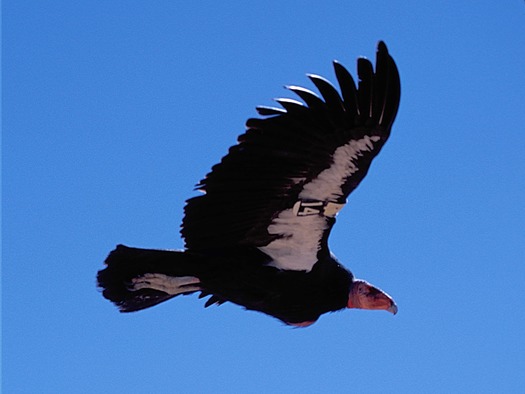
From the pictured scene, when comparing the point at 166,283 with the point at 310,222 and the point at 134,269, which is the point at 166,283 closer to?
the point at 134,269

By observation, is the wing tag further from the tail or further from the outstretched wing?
the tail

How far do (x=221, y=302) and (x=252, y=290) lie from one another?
1.78 feet

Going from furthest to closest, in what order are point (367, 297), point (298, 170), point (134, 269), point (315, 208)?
point (367, 297) < point (134, 269) < point (315, 208) < point (298, 170)

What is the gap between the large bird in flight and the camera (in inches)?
386

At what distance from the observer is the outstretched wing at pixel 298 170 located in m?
9.77

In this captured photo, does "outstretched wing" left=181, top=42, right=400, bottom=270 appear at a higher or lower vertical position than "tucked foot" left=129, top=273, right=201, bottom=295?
higher

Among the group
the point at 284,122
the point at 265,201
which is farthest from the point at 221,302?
the point at 284,122

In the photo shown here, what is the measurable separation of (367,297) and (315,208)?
3.78ft

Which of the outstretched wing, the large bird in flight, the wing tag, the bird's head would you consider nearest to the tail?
the large bird in flight

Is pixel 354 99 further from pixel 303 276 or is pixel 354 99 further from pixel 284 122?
pixel 303 276

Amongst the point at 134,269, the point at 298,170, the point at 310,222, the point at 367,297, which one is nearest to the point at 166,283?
the point at 134,269

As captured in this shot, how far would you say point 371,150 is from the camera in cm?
1002

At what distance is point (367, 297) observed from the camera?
11.2 m

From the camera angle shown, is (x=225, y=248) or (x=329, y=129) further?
(x=225, y=248)
